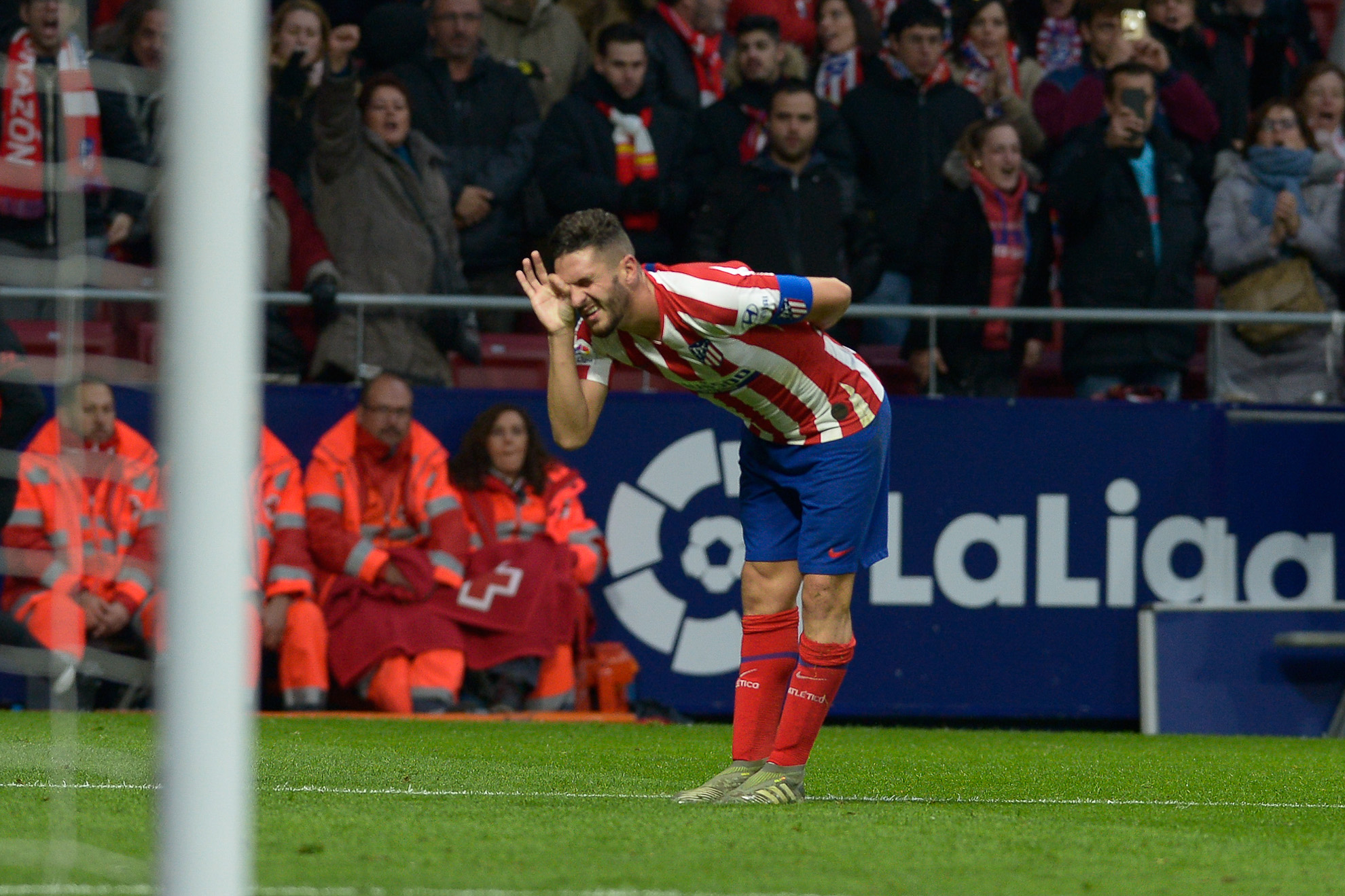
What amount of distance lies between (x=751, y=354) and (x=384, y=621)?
4436 millimetres

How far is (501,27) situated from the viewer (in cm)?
1088

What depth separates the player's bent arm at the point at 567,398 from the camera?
5.41 metres

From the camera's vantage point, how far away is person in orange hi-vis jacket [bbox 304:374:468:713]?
9.54 metres

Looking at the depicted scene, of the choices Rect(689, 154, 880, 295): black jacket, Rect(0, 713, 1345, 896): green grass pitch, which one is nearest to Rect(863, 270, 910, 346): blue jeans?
Rect(689, 154, 880, 295): black jacket

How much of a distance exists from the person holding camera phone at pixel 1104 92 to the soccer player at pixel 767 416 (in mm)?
5739

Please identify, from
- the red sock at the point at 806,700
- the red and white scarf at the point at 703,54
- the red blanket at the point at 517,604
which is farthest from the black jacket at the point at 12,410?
the red sock at the point at 806,700

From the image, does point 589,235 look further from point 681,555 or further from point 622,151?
point 622,151

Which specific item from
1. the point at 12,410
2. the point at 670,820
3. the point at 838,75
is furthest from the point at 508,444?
the point at 670,820

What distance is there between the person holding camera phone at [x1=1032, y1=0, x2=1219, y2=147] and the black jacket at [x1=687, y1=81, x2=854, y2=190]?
53.9 inches

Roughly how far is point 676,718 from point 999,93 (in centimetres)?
404

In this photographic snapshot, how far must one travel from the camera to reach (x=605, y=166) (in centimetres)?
1027

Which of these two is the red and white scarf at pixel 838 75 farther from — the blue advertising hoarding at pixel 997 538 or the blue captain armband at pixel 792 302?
the blue captain armband at pixel 792 302

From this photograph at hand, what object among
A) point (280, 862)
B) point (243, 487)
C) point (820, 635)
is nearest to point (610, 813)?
point (820, 635)

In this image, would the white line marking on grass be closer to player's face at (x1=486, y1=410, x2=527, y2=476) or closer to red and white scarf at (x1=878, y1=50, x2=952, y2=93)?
player's face at (x1=486, y1=410, x2=527, y2=476)
